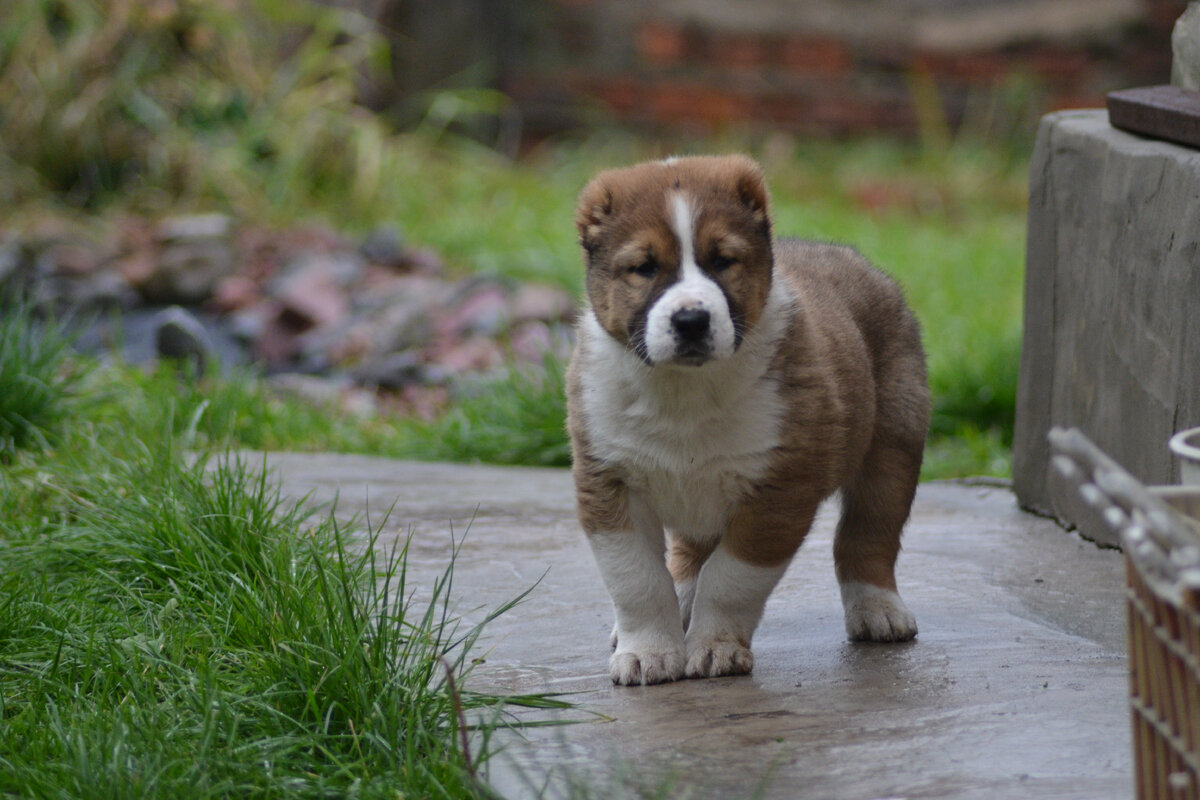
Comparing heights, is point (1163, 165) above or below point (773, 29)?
below

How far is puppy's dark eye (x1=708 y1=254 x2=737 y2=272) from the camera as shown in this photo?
122 inches

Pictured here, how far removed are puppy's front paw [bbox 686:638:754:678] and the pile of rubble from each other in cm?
358

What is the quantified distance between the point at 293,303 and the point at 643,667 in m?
5.40

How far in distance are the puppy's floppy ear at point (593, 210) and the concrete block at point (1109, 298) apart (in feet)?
5.06

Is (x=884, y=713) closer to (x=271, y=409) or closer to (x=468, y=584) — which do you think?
(x=468, y=584)

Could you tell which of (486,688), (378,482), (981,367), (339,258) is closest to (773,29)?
(339,258)

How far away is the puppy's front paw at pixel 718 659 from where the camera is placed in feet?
10.3

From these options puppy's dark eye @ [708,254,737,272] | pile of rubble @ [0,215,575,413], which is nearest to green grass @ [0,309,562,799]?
puppy's dark eye @ [708,254,737,272]

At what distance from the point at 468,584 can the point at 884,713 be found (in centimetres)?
138

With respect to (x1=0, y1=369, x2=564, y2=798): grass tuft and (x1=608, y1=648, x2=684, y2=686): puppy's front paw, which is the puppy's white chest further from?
(x1=0, y1=369, x2=564, y2=798): grass tuft

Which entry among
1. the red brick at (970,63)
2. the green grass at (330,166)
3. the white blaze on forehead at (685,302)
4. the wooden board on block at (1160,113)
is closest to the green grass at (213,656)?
the white blaze on forehead at (685,302)

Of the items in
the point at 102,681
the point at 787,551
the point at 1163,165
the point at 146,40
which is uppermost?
the point at 146,40

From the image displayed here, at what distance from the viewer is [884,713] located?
2830 mm

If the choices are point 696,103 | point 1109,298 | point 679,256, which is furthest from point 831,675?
point 696,103
